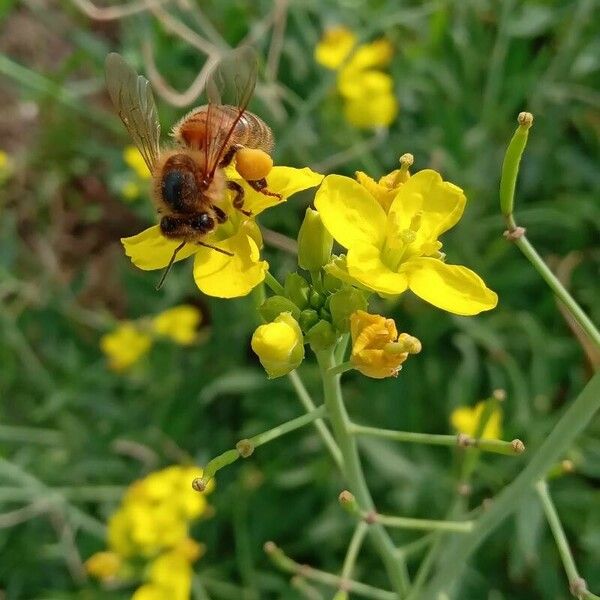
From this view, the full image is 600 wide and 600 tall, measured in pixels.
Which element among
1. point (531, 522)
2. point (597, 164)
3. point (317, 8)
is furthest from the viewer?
point (317, 8)

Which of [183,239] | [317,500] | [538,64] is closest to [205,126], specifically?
[183,239]

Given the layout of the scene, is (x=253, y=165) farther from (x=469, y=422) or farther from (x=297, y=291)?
(x=469, y=422)

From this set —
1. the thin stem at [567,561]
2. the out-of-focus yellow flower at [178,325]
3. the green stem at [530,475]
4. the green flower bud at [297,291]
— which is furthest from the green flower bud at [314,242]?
the out-of-focus yellow flower at [178,325]

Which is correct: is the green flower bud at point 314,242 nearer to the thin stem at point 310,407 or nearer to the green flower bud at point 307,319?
the green flower bud at point 307,319

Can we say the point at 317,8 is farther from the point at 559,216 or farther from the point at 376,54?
the point at 559,216

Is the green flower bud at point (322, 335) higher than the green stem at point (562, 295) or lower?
lower

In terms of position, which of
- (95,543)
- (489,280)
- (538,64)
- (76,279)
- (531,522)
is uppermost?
(538,64)
